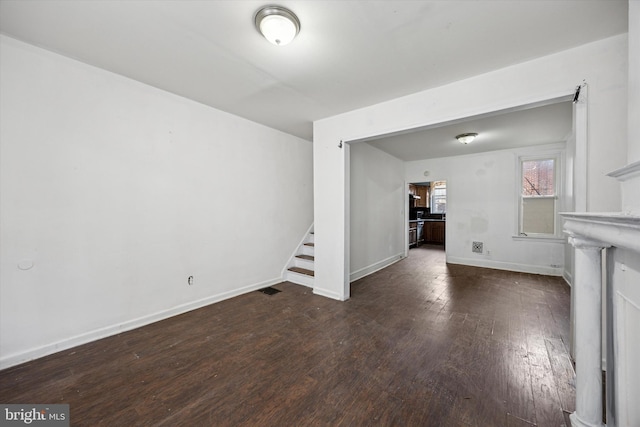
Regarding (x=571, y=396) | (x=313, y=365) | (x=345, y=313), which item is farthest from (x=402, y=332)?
(x=571, y=396)

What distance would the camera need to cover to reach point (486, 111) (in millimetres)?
2418

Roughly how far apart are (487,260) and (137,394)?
6202mm

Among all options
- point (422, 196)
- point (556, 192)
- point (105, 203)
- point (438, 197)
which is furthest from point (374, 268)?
point (438, 197)

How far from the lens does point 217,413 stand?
153 centimetres

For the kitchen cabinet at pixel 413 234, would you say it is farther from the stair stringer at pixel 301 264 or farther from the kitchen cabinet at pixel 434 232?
the stair stringer at pixel 301 264

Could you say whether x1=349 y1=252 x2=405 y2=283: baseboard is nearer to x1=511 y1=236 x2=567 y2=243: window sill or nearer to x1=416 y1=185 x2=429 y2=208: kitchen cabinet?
x1=511 y1=236 x2=567 y2=243: window sill

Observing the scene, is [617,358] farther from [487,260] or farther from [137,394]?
[487,260]

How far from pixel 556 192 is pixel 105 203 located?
7208 mm

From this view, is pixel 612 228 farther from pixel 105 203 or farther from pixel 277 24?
pixel 105 203

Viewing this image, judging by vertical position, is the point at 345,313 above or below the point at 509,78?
below

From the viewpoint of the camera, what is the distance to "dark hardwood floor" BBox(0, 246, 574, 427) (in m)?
1.53

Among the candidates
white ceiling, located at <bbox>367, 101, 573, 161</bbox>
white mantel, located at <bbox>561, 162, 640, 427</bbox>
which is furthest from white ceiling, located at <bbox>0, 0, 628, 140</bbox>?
white mantel, located at <bbox>561, 162, 640, 427</bbox>

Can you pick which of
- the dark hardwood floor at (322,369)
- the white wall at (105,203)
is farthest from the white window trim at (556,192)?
the white wall at (105,203)

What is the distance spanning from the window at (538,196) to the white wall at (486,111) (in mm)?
3658
